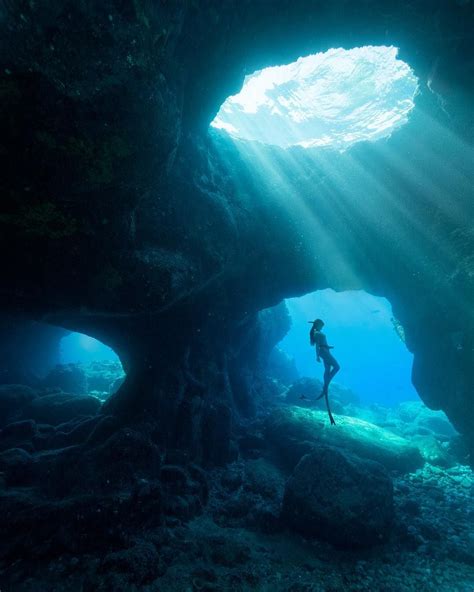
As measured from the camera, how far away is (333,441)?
14.3 m

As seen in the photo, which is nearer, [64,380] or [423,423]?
[64,380]

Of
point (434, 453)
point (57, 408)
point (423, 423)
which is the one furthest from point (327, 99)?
point (423, 423)

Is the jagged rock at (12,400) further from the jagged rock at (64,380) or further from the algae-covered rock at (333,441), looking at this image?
the algae-covered rock at (333,441)

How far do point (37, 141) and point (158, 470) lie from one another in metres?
8.64

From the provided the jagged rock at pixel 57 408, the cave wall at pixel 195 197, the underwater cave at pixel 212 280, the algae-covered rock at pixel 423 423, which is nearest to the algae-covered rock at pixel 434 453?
the underwater cave at pixel 212 280

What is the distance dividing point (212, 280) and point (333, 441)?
9.18m

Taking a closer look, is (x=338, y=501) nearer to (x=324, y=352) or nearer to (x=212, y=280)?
(x=324, y=352)

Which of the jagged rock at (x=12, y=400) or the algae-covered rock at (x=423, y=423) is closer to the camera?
the jagged rock at (x=12, y=400)

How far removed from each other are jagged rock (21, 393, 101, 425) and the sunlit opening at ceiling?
16761 millimetres

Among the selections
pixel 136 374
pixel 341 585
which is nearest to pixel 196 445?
pixel 136 374

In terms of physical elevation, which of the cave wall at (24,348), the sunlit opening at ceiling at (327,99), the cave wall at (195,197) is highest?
the sunlit opening at ceiling at (327,99)

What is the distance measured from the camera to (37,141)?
516cm

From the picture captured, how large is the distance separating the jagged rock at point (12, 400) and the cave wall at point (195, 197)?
5832 millimetres

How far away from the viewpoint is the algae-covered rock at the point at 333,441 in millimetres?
13391
